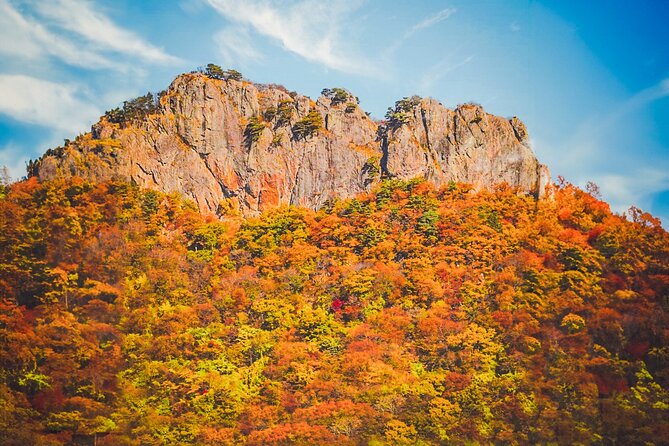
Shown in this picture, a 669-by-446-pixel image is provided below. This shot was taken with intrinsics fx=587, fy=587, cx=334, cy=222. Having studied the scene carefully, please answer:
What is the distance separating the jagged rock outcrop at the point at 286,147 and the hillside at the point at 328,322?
15.3 ft

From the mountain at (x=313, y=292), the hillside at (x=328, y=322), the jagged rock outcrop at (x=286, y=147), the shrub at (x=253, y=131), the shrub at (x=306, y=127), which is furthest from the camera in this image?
the shrub at (x=306, y=127)

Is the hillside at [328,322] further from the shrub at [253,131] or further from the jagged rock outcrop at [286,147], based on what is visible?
the shrub at [253,131]

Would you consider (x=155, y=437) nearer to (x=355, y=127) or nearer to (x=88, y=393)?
(x=88, y=393)

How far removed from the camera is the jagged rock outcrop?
55.0m

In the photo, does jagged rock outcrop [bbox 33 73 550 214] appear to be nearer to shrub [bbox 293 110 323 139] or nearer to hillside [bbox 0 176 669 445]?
shrub [bbox 293 110 323 139]

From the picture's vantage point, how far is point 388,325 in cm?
3941

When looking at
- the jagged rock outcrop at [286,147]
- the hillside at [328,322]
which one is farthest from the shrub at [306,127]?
the hillside at [328,322]

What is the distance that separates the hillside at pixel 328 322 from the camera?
31.8 m

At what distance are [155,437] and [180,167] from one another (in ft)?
95.9

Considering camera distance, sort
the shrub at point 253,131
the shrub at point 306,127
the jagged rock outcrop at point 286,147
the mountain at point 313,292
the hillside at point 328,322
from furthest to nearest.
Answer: the shrub at point 306,127 < the shrub at point 253,131 < the jagged rock outcrop at point 286,147 < the mountain at point 313,292 < the hillside at point 328,322

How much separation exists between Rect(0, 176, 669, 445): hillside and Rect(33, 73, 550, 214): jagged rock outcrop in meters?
4.66

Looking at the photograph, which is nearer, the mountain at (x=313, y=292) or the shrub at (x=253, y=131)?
the mountain at (x=313, y=292)

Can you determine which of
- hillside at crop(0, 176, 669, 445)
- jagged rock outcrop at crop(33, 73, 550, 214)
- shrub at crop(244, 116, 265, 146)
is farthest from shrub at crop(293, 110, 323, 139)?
hillside at crop(0, 176, 669, 445)

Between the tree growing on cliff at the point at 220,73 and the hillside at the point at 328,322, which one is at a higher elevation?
the tree growing on cliff at the point at 220,73
